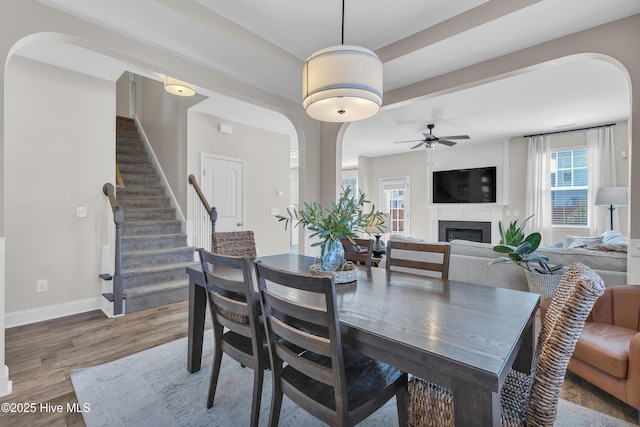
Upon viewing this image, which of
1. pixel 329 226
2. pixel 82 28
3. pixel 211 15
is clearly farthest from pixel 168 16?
pixel 329 226

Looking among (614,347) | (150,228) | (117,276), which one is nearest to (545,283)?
(614,347)

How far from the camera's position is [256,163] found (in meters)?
5.78

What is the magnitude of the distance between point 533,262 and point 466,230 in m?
4.31

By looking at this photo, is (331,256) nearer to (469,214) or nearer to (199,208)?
(199,208)

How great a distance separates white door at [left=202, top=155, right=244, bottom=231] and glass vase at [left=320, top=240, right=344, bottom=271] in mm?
3763

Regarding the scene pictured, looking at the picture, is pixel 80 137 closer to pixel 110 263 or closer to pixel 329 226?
pixel 110 263

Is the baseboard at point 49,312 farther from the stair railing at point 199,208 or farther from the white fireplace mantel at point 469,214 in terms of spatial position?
the white fireplace mantel at point 469,214

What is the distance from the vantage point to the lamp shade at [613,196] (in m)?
4.54

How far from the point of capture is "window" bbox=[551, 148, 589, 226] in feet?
18.4

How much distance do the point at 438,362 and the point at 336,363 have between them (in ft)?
1.18

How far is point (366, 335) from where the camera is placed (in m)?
1.12

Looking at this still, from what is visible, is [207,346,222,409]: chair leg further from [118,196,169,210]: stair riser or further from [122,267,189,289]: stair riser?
[118,196,169,210]: stair riser

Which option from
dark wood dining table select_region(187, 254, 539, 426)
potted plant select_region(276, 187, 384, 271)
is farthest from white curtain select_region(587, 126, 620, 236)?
potted plant select_region(276, 187, 384, 271)

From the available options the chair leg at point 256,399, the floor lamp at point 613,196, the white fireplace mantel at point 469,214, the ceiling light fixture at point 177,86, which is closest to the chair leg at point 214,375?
the chair leg at point 256,399
